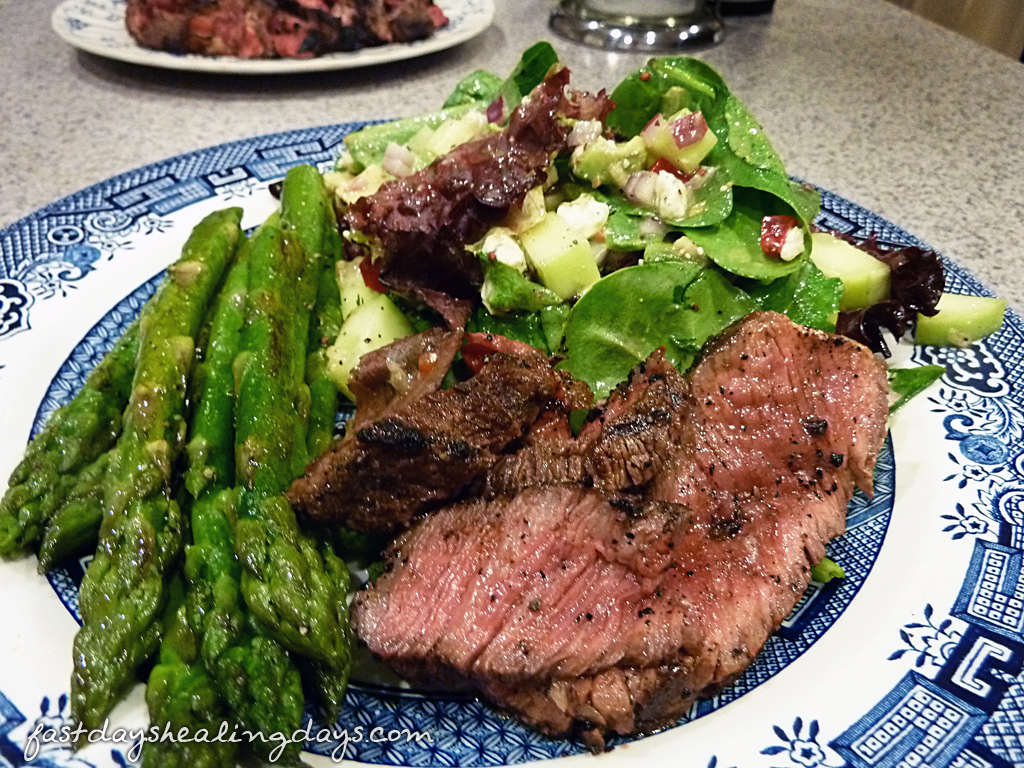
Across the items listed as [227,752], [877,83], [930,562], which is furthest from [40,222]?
[877,83]

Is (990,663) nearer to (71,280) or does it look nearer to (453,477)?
(453,477)

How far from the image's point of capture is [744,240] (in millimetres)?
3055

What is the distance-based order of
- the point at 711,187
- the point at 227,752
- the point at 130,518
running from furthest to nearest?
the point at 711,187
the point at 130,518
the point at 227,752

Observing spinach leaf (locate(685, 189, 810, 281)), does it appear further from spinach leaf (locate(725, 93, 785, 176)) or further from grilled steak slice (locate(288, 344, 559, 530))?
grilled steak slice (locate(288, 344, 559, 530))

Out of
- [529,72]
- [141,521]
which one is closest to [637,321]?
[529,72]

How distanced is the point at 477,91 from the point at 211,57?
223 centimetres

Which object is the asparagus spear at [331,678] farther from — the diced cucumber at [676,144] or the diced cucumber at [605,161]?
the diced cucumber at [676,144]

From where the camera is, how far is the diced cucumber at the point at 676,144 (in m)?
3.16

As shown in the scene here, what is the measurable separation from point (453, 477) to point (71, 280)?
2045mm

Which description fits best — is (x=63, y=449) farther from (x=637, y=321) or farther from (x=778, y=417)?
(x=778, y=417)

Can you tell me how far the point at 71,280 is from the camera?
323 cm

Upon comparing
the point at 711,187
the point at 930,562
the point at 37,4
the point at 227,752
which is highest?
the point at 711,187

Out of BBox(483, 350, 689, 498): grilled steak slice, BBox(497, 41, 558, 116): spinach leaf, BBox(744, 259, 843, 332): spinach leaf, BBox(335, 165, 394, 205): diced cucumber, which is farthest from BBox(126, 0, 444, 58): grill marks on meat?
BBox(483, 350, 689, 498): grilled steak slice

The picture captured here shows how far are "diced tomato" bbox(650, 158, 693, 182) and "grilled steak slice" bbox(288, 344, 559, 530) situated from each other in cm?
127
